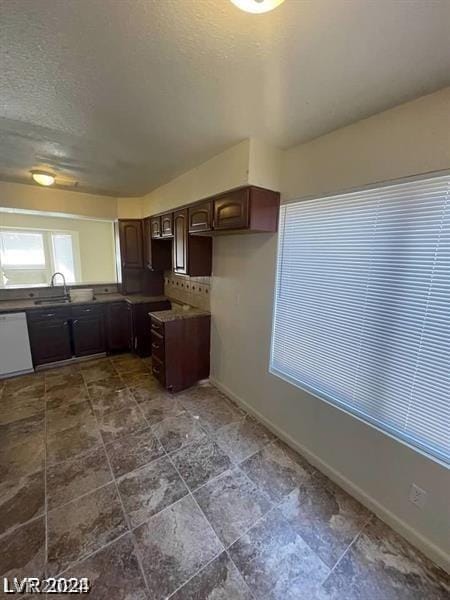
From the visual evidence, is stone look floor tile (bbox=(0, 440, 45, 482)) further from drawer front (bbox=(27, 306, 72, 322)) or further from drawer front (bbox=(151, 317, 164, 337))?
drawer front (bbox=(27, 306, 72, 322))

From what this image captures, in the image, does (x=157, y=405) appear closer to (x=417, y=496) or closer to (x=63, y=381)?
(x=63, y=381)

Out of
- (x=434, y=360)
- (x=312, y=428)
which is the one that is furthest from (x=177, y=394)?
(x=434, y=360)

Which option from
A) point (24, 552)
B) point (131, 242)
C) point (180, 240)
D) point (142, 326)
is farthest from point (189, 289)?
point (24, 552)

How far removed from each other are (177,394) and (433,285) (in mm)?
2637

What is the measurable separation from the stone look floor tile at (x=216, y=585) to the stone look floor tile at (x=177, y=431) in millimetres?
914

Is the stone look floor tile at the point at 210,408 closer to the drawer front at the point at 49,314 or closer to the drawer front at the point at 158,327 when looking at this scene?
the drawer front at the point at 158,327

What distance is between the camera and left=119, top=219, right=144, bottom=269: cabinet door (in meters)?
4.06

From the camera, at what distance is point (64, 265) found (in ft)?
21.5

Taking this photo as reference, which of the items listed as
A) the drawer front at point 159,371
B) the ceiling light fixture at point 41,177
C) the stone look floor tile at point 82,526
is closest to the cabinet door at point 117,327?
the drawer front at point 159,371

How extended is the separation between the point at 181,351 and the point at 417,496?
2300mm

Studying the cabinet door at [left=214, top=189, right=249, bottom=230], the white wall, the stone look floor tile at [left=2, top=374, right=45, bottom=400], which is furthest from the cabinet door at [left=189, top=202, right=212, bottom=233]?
the stone look floor tile at [left=2, top=374, right=45, bottom=400]

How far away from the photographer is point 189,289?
3.63 m

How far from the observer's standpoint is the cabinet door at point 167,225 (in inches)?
127

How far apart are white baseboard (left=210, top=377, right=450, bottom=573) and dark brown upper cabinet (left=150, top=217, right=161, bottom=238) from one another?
2.74m
